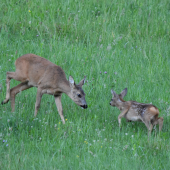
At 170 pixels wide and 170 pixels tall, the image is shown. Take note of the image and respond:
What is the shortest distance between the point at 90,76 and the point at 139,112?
249 centimetres

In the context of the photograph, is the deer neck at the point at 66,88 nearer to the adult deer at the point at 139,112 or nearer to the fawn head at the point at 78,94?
the fawn head at the point at 78,94

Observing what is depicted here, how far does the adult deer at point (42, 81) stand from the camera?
7324mm

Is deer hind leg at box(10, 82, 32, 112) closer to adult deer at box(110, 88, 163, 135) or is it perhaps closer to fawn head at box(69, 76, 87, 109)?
fawn head at box(69, 76, 87, 109)

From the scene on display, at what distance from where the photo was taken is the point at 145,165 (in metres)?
4.89

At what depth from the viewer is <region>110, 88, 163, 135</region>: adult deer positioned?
6.44 m

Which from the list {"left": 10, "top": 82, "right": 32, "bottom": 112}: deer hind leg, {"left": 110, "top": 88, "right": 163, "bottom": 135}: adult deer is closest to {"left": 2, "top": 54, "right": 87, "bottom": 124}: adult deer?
{"left": 10, "top": 82, "right": 32, "bottom": 112}: deer hind leg

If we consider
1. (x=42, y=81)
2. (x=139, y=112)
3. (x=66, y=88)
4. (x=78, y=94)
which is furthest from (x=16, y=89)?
(x=139, y=112)

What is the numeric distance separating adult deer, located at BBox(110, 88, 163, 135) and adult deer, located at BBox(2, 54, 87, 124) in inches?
31.1

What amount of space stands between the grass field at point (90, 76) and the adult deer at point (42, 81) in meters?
0.25

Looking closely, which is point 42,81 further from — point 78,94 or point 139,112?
point 139,112

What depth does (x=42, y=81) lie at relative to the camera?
7.58 metres

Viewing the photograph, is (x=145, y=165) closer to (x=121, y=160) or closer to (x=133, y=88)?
(x=121, y=160)

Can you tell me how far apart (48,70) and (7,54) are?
7.51 feet

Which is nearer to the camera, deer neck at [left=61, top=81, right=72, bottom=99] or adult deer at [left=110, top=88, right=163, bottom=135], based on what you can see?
adult deer at [left=110, top=88, right=163, bottom=135]
